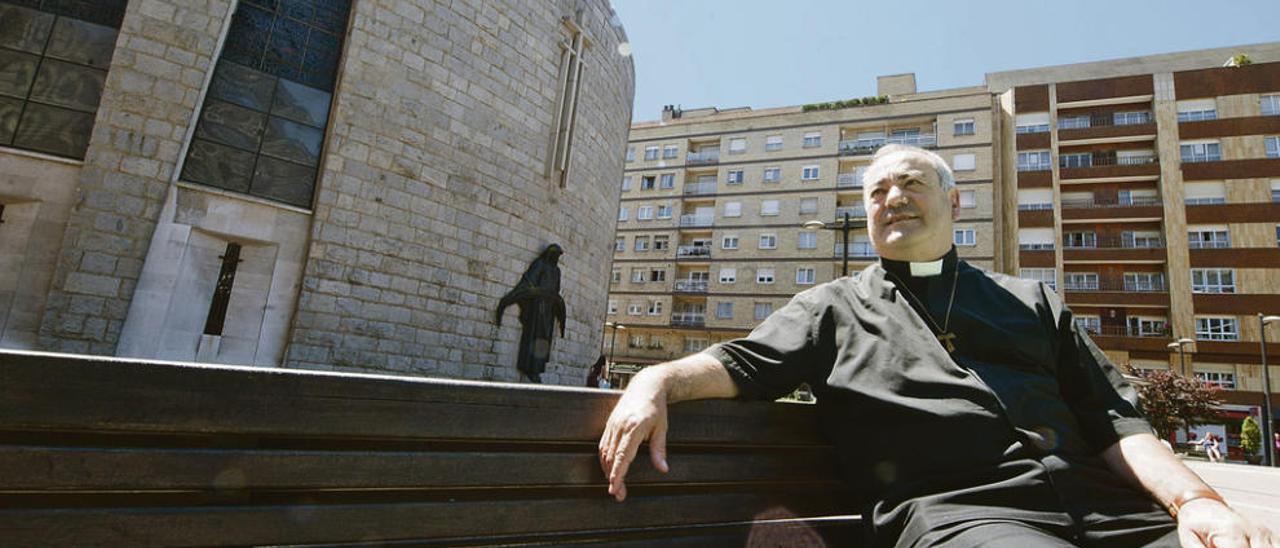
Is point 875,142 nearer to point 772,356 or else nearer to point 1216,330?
point 1216,330

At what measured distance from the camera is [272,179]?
32.5 ft

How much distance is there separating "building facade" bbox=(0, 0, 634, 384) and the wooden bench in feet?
30.4

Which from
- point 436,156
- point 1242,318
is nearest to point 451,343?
point 436,156

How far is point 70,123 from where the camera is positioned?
344 inches

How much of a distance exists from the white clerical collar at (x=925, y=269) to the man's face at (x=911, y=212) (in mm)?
49

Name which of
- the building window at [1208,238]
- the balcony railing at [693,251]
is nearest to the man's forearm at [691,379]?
the balcony railing at [693,251]

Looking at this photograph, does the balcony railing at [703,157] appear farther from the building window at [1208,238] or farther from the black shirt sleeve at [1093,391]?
the black shirt sleeve at [1093,391]

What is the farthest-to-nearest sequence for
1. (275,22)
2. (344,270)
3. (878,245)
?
1. (275,22)
2. (344,270)
3. (878,245)

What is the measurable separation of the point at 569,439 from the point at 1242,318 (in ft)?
131

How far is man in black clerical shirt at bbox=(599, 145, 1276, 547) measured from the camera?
4.91ft

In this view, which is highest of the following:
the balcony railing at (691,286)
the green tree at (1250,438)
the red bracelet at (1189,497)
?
the balcony railing at (691,286)

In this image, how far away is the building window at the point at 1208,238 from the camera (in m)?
29.9

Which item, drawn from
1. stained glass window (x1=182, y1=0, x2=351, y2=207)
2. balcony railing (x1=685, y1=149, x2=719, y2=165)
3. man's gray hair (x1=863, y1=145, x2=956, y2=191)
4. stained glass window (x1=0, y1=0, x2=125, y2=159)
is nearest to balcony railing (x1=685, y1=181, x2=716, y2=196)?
balcony railing (x1=685, y1=149, x2=719, y2=165)

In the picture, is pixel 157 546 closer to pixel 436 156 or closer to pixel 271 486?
pixel 271 486
